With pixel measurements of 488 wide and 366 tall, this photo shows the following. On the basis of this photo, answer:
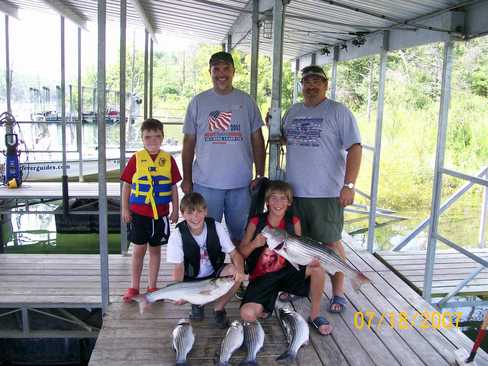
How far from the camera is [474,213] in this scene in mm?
13102

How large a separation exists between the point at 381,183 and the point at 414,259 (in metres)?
8.57

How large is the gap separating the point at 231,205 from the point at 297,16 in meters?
2.46

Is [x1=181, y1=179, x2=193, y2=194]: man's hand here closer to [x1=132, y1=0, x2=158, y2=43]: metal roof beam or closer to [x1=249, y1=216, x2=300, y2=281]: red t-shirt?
[x1=249, y1=216, x2=300, y2=281]: red t-shirt

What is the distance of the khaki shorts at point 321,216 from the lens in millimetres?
3604

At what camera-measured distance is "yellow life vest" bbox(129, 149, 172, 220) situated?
3582 mm

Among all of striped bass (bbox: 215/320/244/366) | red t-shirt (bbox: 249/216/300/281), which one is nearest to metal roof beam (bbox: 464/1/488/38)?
red t-shirt (bbox: 249/216/300/281)

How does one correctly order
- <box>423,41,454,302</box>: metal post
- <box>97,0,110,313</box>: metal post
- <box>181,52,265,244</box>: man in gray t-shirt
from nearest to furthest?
1. <box>97,0,110,313</box>: metal post
2. <box>181,52,265,244</box>: man in gray t-shirt
3. <box>423,41,454,302</box>: metal post

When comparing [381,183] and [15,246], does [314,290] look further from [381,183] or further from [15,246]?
[381,183]

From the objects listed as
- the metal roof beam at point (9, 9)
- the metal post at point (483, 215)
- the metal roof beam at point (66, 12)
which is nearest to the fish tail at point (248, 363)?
the metal post at point (483, 215)

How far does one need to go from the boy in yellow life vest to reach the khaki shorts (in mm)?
937

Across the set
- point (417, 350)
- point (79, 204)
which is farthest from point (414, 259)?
point (79, 204)

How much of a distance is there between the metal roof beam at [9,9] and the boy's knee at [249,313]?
5.85m

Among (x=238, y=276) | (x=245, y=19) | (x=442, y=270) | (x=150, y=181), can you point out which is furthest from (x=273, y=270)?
(x=442, y=270)

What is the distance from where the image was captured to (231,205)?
3.65m
